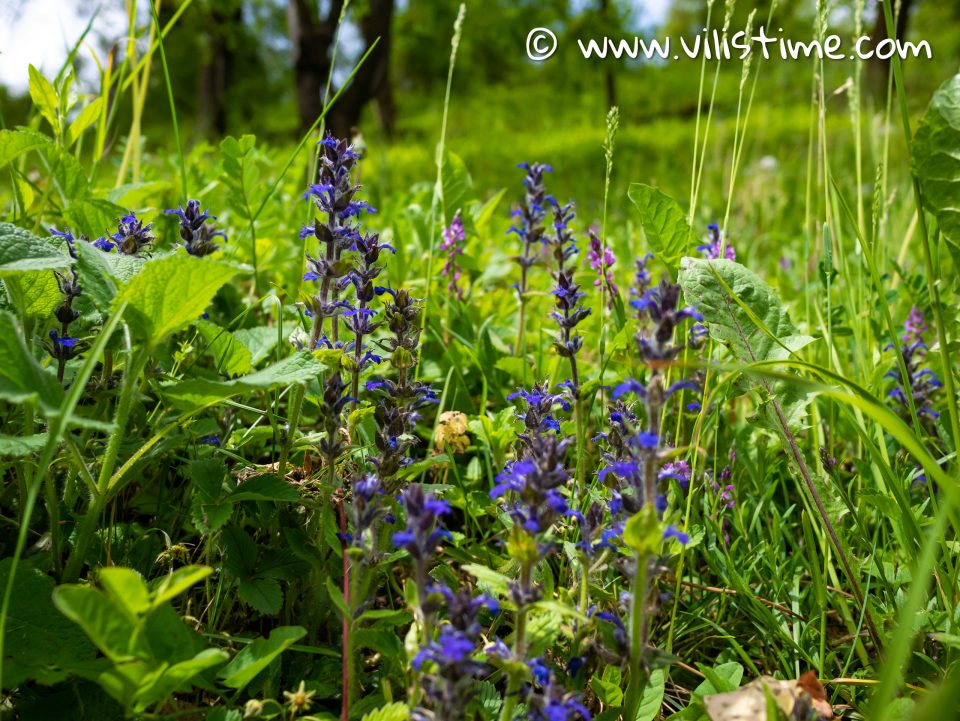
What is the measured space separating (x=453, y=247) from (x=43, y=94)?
46.3 inches

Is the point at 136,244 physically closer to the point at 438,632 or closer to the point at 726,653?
the point at 438,632

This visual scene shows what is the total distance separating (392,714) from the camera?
3.26ft

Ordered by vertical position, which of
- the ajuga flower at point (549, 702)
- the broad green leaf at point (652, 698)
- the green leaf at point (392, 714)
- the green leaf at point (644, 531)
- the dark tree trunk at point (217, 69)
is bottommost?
the broad green leaf at point (652, 698)

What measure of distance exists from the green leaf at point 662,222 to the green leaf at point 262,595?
99cm

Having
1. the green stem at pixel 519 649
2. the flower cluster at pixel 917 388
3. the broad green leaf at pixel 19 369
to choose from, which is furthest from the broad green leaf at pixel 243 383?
the flower cluster at pixel 917 388

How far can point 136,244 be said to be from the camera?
1.51 meters

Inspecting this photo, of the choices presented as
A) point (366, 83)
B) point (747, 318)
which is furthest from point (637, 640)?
point (366, 83)

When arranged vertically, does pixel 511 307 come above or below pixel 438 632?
above

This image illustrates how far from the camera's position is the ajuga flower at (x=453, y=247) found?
8.21 ft

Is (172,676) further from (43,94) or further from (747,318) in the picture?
(43,94)

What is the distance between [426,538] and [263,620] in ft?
2.03

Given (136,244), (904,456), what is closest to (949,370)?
(904,456)

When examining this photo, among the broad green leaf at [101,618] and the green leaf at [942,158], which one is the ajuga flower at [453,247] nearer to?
the green leaf at [942,158]

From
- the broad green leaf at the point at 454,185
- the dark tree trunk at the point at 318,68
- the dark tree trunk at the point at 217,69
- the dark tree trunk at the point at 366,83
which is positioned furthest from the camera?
the dark tree trunk at the point at 217,69
